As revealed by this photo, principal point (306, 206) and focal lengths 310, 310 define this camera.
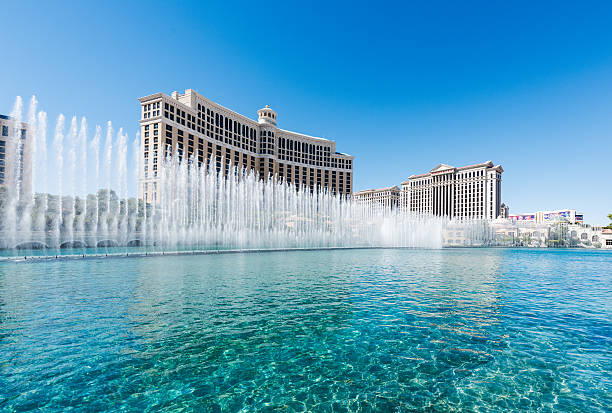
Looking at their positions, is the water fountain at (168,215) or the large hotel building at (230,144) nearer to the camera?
the water fountain at (168,215)

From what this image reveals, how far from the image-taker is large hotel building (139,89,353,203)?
247ft

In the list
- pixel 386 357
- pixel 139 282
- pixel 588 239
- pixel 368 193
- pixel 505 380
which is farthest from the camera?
pixel 368 193

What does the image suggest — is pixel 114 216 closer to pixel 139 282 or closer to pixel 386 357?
pixel 139 282

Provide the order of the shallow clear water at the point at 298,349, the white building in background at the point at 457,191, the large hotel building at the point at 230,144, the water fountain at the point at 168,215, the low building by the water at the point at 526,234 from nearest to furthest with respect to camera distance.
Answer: the shallow clear water at the point at 298,349, the water fountain at the point at 168,215, the large hotel building at the point at 230,144, the low building by the water at the point at 526,234, the white building in background at the point at 457,191

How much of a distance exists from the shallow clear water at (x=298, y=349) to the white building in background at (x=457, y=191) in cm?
12542

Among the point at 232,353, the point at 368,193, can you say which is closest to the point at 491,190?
the point at 368,193

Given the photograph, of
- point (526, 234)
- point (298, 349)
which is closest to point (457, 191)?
point (526, 234)

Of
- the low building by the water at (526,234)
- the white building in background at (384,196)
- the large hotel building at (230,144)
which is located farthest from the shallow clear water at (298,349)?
the white building in background at (384,196)

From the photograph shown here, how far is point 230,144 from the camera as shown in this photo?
94.6m

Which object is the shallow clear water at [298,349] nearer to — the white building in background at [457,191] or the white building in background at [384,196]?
the white building in background at [457,191]

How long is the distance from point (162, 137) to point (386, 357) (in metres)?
77.9

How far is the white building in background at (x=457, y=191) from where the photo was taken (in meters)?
125

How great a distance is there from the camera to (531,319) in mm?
10828

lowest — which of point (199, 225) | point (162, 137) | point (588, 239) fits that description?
point (588, 239)
